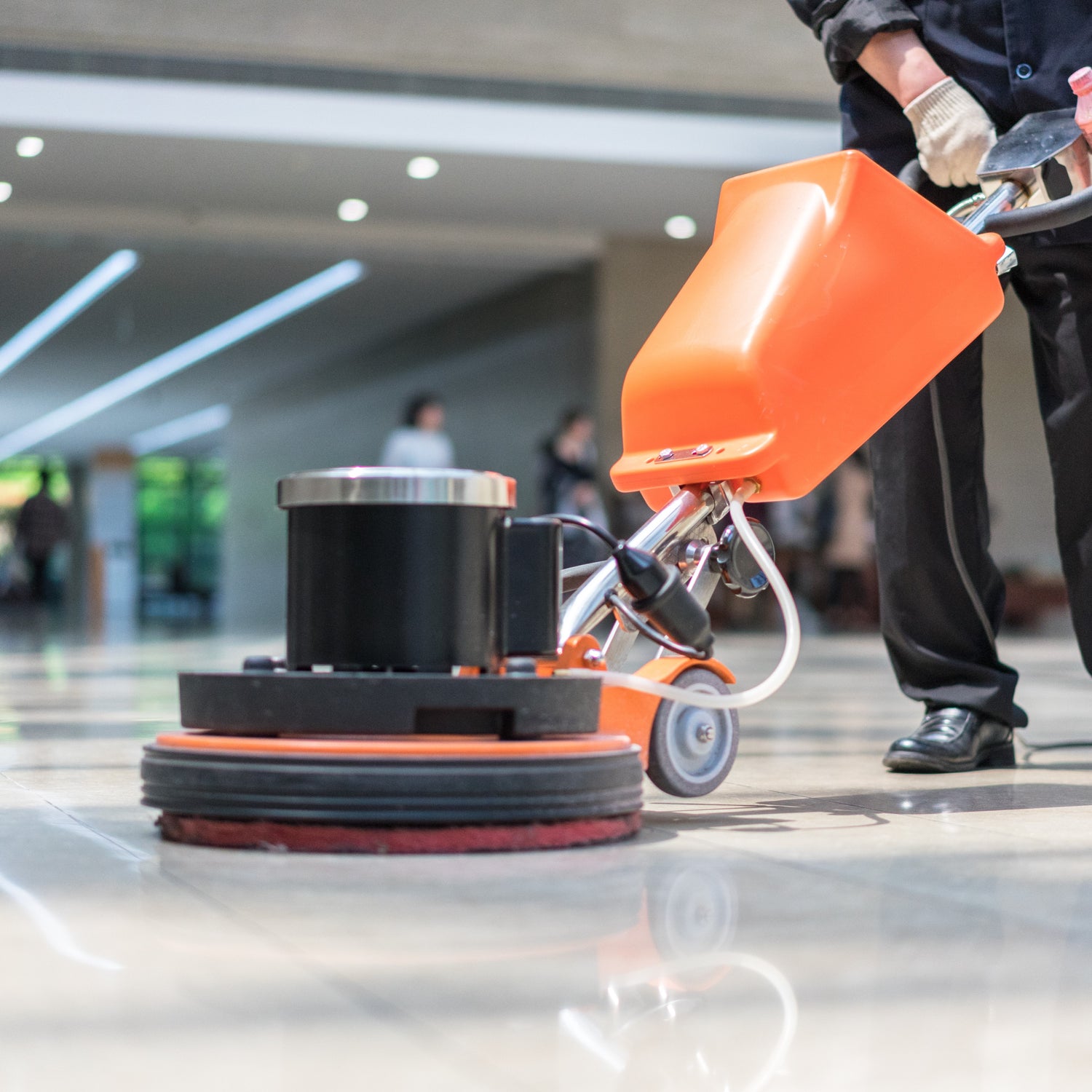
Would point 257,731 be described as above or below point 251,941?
above

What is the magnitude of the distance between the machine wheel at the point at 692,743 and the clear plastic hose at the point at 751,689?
0.02m

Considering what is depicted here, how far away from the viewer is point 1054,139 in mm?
1797

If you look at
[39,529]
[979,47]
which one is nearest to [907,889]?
[979,47]

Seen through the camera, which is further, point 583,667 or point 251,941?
point 583,667

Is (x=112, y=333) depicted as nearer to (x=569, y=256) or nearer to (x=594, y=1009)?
(x=569, y=256)

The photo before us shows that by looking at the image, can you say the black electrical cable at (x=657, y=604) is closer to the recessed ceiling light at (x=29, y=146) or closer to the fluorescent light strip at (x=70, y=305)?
the recessed ceiling light at (x=29, y=146)

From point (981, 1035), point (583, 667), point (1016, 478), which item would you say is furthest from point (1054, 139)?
point (1016, 478)

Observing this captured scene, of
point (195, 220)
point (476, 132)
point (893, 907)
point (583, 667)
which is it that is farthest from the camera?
point (195, 220)

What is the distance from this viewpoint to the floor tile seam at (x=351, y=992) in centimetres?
68

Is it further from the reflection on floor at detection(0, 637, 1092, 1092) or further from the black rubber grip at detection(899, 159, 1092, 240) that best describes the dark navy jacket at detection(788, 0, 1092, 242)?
the reflection on floor at detection(0, 637, 1092, 1092)

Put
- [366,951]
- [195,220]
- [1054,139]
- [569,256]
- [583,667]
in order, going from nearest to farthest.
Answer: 1. [366,951]
2. [583,667]
3. [1054,139]
4. [195,220]
5. [569,256]

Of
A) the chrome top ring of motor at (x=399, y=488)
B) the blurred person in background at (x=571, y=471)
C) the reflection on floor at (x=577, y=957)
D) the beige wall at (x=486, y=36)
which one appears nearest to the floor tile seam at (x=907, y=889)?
the reflection on floor at (x=577, y=957)

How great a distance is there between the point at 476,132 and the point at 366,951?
8093 mm

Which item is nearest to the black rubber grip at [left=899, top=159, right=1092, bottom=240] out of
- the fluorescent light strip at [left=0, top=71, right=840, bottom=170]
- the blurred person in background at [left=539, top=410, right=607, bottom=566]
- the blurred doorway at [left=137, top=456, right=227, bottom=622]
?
the blurred person in background at [left=539, top=410, right=607, bottom=566]
